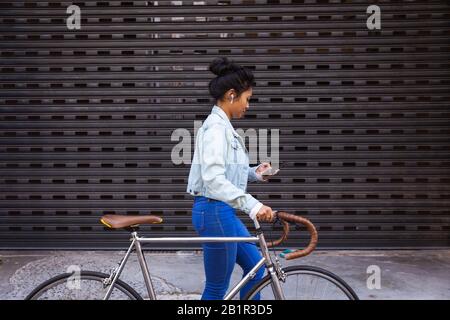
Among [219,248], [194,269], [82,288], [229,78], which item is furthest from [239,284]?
[194,269]

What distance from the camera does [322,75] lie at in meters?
6.72

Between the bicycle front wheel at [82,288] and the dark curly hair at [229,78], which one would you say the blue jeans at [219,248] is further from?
the dark curly hair at [229,78]

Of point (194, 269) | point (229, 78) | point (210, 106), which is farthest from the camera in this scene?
point (210, 106)

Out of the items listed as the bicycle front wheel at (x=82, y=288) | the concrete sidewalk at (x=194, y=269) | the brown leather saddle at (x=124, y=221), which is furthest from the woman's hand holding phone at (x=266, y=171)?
the concrete sidewalk at (x=194, y=269)

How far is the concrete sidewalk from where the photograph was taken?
5395 millimetres

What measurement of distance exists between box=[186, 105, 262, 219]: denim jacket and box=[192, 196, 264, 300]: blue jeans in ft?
0.34

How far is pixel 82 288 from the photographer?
3.40 meters

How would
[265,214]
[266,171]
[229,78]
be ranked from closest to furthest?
[265,214], [229,78], [266,171]

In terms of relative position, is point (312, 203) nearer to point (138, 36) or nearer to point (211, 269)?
point (138, 36)

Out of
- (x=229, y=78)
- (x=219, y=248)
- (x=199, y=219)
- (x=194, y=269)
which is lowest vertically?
(x=194, y=269)

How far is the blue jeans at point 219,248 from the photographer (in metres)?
3.43

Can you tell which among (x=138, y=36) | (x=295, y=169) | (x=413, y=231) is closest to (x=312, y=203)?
(x=295, y=169)

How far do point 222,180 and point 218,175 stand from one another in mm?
40

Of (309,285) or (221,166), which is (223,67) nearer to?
(221,166)
